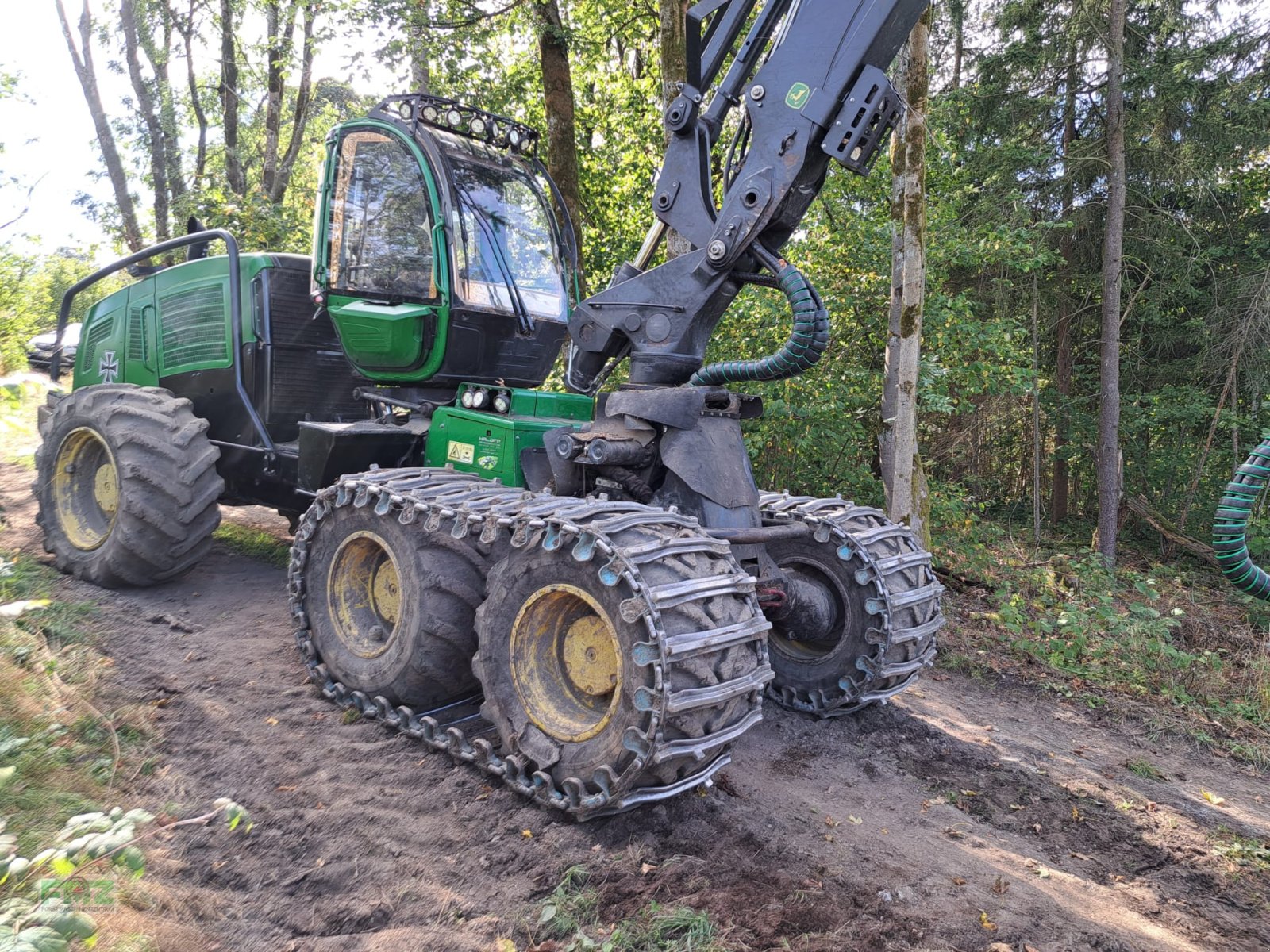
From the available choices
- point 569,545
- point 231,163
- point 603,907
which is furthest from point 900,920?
point 231,163

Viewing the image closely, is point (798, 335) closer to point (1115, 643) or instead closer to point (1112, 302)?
point (1115, 643)

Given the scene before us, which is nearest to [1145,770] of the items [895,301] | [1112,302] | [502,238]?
[502,238]

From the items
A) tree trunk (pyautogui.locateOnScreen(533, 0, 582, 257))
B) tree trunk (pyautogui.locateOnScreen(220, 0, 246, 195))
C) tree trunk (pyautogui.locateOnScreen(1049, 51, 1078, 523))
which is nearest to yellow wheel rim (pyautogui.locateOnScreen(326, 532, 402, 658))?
tree trunk (pyautogui.locateOnScreen(533, 0, 582, 257))

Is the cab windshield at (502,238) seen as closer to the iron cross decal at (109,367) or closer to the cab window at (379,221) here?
the cab window at (379,221)

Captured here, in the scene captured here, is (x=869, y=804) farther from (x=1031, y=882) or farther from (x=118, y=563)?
(x=118, y=563)

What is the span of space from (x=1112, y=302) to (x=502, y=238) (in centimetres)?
1119

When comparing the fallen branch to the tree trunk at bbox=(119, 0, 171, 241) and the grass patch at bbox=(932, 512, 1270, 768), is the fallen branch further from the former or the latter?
the tree trunk at bbox=(119, 0, 171, 241)

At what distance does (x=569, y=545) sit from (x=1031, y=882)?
2256mm

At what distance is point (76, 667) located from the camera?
427 centimetres

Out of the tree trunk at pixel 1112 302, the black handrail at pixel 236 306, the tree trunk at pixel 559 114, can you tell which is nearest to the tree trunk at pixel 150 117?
the tree trunk at pixel 559 114

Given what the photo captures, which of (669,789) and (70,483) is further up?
(70,483)

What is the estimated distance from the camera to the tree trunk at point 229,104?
741 inches

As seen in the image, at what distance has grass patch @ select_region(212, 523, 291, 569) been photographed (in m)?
7.43

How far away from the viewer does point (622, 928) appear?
9.21 feet
